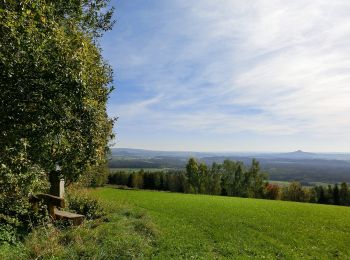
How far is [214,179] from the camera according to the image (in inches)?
4259

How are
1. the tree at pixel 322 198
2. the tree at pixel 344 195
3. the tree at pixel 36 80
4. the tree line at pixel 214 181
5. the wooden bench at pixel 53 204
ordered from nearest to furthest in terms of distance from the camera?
the tree at pixel 36 80 → the wooden bench at pixel 53 204 → the tree at pixel 344 195 → the tree at pixel 322 198 → the tree line at pixel 214 181

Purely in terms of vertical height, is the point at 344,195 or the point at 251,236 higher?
the point at 251,236

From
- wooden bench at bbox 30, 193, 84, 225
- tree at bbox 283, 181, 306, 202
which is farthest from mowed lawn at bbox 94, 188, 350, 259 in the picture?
tree at bbox 283, 181, 306, 202

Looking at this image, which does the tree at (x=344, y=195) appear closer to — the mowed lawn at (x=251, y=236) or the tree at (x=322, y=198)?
the tree at (x=322, y=198)

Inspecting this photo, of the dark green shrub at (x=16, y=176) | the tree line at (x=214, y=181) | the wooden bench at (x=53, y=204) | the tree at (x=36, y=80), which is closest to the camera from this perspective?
the tree at (x=36, y=80)

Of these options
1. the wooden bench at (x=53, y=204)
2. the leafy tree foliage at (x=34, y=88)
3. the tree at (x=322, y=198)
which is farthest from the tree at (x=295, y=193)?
the leafy tree foliage at (x=34, y=88)

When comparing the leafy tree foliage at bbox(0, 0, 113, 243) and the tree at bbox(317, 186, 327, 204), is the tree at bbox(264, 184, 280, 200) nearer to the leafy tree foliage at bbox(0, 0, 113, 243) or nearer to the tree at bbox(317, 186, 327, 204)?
the tree at bbox(317, 186, 327, 204)

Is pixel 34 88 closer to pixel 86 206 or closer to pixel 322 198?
pixel 86 206

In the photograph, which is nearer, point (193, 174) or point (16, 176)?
point (16, 176)

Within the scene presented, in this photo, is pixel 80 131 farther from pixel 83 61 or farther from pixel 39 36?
pixel 39 36

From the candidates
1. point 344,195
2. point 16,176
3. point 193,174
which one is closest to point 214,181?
point 193,174

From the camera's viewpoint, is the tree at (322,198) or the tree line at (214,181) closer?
the tree at (322,198)

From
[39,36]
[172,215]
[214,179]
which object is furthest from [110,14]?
[214,179]

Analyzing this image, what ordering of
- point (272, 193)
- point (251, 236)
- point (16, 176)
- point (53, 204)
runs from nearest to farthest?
point (16, 176) < point (53, 204) < point (251, 236) < point (272, 193)
